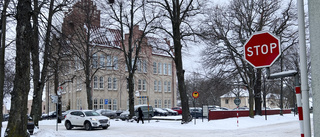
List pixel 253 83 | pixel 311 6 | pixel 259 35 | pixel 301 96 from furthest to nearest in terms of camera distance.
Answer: pixel 253 83 < pixel 259 35 < pixel 301 96 < pixel 311 6

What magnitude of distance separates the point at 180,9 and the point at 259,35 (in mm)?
24451

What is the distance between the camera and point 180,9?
94.1 feet

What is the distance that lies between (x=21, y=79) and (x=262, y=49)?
36.1 ft

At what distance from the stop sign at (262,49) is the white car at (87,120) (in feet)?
67.5

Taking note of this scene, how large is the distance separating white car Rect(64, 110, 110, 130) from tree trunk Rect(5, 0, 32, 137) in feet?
35.2

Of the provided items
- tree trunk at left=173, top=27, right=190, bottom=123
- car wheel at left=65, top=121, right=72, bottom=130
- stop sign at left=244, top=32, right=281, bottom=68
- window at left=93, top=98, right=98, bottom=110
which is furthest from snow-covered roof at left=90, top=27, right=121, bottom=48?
stop sign at left=244, top=32, right=281, bottom=68

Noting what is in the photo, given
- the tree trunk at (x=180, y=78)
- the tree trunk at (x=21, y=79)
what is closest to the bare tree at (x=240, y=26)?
the tree trunk at (x=180, y=78)

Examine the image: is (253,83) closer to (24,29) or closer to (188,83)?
(24,29)

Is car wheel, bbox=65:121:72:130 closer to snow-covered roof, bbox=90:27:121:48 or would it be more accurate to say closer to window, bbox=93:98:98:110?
snow-covered roof, bbox=90:27:121:48

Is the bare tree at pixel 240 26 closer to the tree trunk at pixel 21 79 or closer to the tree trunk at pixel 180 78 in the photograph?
the tree trunk at pixel 180 78

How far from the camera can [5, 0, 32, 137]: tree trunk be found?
13227 millimetres

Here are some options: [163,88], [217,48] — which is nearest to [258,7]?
[217,48]

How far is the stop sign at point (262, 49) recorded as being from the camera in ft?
14.5

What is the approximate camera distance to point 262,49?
4.61m
